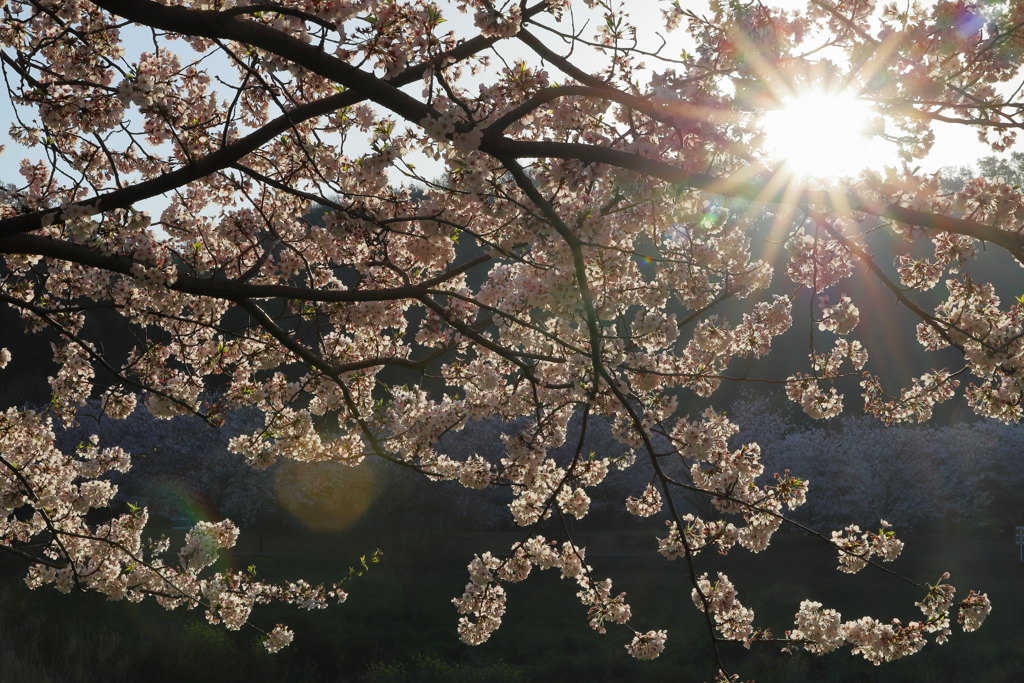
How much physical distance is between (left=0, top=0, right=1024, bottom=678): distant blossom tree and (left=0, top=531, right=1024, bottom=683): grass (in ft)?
40.7

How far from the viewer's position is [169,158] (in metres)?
7.21

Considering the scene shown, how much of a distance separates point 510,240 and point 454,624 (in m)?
20.0

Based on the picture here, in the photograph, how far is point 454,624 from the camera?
24125 mm

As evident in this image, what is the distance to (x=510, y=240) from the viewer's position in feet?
20.1

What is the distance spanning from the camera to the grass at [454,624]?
2016cm

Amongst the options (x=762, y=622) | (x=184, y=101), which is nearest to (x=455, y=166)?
(x=184, y=101)

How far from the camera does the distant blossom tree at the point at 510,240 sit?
4.75 meters

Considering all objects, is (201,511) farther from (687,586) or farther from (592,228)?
(592,228)

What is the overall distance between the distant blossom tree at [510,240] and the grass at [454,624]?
12419mm

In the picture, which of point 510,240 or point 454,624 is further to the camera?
point 454,624

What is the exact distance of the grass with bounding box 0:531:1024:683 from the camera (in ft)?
66.1

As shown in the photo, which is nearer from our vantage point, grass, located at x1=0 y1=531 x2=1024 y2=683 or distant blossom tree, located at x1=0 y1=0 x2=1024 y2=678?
distant blossom tree, located at x1=0 y1=0 x2=1024 y2=678

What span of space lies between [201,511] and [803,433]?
77.5 ft

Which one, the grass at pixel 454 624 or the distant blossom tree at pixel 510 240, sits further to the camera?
the grass at pixel 454 624
